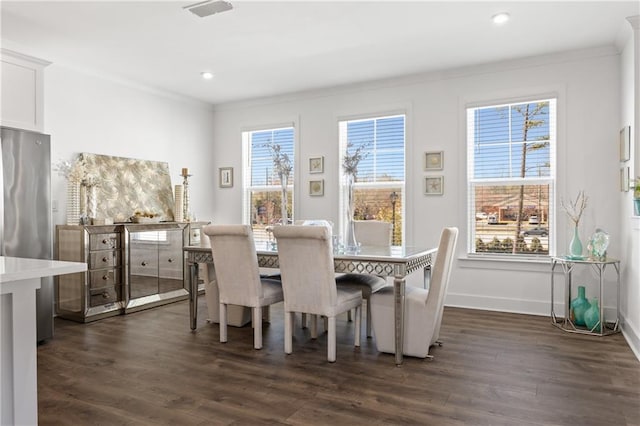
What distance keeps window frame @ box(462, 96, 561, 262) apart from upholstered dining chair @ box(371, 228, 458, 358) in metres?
1.84

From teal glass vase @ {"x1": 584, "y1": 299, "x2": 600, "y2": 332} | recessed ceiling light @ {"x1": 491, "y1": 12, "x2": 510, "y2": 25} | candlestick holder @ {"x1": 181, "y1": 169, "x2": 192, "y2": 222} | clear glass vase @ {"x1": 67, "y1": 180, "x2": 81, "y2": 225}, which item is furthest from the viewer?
candlestick holder @ {"x1": 181, "y1": 169, "x2": 192, "y2": 222}

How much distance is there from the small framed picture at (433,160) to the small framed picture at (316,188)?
1.41m

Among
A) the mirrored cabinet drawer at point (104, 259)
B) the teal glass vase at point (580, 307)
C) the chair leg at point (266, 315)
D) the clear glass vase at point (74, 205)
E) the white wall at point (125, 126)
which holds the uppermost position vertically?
the white wall at point (125, 126)

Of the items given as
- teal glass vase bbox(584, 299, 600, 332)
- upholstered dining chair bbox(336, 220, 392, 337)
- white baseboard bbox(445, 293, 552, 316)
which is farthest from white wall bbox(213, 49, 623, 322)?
upholstered dining chair bbox(336, 220, 392, 337)

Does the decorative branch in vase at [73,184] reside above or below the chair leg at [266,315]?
above

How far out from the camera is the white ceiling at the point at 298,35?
354 centimetres

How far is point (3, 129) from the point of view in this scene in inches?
141

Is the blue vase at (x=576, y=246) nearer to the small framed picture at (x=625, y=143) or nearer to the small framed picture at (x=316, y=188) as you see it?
the small framed picture at (x=625, y=143)

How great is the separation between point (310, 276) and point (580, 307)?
8.78 ft

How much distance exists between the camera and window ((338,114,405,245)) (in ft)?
17.9

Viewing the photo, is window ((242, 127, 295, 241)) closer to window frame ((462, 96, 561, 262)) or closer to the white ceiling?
the white ceiling

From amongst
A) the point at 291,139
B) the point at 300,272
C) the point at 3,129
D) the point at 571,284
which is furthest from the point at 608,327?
the point at 3,129

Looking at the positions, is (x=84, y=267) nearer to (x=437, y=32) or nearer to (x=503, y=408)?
(x=503, y=408)

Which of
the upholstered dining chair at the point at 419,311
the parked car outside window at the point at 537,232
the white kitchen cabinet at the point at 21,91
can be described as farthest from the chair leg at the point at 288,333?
the parked car outside window at the point at 537,232
